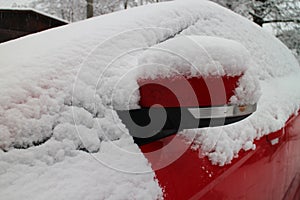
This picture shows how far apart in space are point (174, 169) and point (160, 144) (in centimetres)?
9

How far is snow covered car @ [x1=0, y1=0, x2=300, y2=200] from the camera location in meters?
0.88

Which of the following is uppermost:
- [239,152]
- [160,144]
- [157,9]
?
[157,9]

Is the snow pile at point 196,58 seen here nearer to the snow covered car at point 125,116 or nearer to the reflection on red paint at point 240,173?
the snow covered car at point 125,116

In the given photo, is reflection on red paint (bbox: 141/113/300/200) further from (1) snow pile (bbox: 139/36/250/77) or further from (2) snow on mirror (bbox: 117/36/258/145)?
(1) snow pile (bbox: 139/36/250/77)

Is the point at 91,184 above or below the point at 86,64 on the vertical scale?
below

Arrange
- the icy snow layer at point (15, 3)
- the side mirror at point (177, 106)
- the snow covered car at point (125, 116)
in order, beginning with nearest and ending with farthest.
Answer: the snow covered car at point (125, 116) < the side mirror at point (177, 106) < the icy snow layer at point (15, 3)

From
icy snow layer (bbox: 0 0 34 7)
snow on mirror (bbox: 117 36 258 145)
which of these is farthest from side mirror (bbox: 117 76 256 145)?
icy snow layer (bbox: 0 0 34 7)

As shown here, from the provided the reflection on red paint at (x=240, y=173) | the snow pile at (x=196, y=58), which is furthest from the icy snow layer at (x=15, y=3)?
the snow pile at (x=196, y=58)

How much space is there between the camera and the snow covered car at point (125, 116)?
885mm

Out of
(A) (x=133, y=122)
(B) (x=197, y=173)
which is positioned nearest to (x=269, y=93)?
(B) (x=197, y=173)

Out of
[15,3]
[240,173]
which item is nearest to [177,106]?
[240,173]

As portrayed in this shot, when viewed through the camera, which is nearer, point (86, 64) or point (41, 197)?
point (41, 197)

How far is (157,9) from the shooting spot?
1.60 meters

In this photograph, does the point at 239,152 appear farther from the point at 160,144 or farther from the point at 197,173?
the point at 160,144
